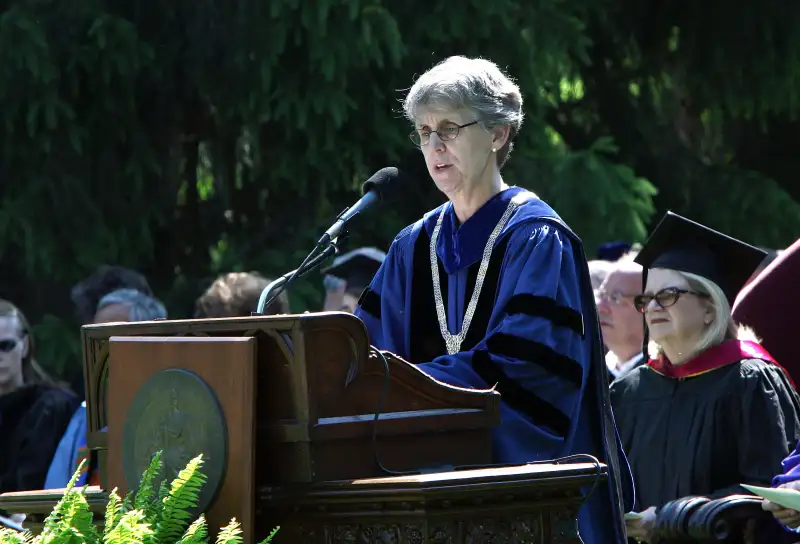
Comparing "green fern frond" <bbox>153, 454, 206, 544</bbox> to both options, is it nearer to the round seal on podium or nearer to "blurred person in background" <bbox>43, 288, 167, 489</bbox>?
the round seal on podium

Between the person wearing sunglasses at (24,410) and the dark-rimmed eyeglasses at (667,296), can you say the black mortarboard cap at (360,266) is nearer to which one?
the person wearing sunglasses at (24,410)

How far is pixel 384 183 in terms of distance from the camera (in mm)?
3787

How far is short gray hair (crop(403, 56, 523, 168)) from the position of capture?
3.67 meters

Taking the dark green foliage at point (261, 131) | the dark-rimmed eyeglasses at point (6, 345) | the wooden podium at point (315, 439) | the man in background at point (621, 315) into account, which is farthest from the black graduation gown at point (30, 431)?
the wooden podium at point (315, 439)

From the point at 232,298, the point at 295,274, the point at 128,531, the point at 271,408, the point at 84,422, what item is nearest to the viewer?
the point at 128,531

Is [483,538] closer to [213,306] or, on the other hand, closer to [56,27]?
[213,306]

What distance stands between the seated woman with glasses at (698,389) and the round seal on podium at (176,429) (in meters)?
2.41

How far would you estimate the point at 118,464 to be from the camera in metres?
3.15

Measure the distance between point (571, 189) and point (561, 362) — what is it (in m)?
5.31

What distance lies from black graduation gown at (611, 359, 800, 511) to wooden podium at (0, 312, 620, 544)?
1962 millimetres

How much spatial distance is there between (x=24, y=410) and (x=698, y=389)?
326 centimetres

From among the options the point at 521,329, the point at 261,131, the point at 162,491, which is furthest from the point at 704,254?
the point at 261,131

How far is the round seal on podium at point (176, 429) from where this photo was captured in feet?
9.63

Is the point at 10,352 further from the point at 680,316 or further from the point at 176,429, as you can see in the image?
the point at 176,429
